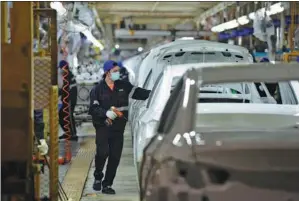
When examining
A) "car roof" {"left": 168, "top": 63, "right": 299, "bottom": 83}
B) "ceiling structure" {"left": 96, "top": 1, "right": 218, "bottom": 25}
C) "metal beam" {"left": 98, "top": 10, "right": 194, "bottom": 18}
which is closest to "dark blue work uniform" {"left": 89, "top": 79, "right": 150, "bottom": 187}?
"car roof" {"left": 168, "top": 63, "right": 299, "bottom": 83}

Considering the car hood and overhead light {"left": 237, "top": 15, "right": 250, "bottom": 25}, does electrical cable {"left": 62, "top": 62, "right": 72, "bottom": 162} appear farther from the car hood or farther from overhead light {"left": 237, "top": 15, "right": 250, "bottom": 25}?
overhead light {"left": 237, "top": 15, "right": 250, "bottom": 25}

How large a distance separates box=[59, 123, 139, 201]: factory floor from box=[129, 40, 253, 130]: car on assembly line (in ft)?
2.90

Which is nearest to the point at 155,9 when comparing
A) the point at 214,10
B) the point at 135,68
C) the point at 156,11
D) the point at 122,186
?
the point at 156,11

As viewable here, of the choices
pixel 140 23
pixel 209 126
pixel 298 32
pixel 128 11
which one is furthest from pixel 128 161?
pixel 140 23

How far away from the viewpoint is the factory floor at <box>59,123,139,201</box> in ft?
24.3

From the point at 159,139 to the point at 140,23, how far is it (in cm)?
2276

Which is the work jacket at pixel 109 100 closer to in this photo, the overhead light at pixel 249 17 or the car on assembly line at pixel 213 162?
the car on assembly line at pixel 213 162

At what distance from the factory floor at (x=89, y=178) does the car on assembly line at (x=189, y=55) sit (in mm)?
884

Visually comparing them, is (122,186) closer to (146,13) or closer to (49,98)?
(49,98)

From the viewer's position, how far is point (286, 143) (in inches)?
165

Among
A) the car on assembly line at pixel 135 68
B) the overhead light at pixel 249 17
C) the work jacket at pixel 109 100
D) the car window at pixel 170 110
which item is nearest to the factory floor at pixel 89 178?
the work jacket at pixel 109 100

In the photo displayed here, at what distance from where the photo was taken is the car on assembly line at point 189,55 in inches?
363

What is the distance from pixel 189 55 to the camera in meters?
9.94

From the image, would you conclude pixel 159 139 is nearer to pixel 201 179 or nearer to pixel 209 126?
pixel 201 179
